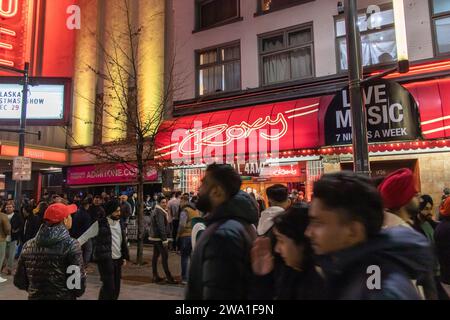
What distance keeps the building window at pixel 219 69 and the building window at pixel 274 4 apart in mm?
1712

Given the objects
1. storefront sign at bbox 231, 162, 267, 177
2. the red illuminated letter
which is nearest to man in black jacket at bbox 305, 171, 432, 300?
storefront sign at bbox 231, 162, 267, 177

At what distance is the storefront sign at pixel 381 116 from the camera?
27.1ft

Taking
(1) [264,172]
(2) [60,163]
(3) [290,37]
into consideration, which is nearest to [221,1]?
(3) [290,37]

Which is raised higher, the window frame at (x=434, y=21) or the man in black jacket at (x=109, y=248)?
the window frame at (x=434, y=21)

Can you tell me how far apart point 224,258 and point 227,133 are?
38.7 ft

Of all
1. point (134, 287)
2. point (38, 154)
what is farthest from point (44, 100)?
point (134, 287)

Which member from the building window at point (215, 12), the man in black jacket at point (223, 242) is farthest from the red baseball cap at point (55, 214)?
the building window at point (215, 12)

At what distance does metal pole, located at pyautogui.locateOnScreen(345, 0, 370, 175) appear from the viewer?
22.7 ft

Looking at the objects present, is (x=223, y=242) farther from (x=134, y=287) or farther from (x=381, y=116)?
(x=134, y=287)

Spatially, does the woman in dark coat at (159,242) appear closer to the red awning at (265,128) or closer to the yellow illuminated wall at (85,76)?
the red awning at (265,128)

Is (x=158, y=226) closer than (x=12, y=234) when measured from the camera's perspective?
Yes

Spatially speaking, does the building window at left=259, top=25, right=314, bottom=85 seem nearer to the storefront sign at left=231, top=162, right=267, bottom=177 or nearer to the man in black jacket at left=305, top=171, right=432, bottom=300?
the storefront sign at left=231, top=162, right=267, bottom=177

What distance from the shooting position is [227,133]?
46.1 ft
